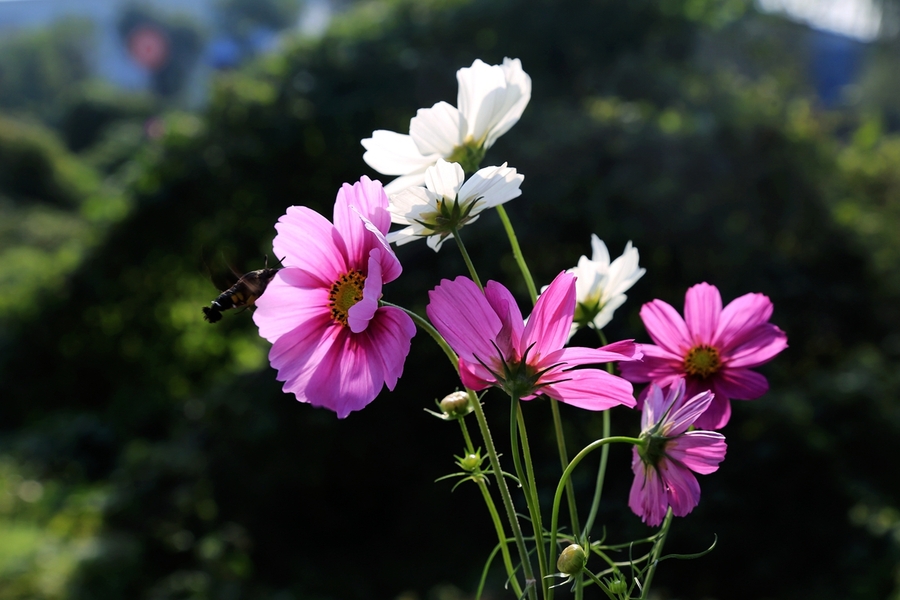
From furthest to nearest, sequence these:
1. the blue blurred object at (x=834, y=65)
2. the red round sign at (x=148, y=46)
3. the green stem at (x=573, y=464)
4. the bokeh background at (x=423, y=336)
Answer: the red round sign at (x=148, y=46) → the blue blurred object at (x=834, y=65) → the bokeh background at (x=423, y=336) → the green stem at (x=573, y=464)

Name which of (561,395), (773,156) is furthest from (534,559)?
(773,156)

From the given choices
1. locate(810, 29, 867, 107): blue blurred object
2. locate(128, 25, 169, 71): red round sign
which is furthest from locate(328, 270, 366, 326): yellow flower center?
locate(128, 25, 169, 71): red round sign

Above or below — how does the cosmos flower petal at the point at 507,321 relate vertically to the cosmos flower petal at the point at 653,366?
above

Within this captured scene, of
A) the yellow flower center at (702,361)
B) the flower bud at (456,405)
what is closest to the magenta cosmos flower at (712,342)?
the yellow flower center at (702,361)

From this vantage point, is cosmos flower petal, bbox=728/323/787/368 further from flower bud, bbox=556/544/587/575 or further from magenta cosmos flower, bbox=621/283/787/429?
flower bud, bbox=556/544/587/575

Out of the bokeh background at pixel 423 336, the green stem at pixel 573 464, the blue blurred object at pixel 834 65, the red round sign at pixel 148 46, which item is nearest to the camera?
the green stem at pixel 573 464

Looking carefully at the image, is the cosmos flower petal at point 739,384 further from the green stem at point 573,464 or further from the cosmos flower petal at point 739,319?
the green stem at point 573,464
